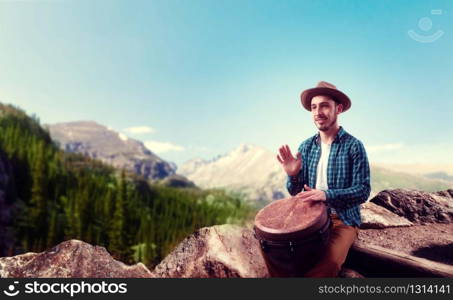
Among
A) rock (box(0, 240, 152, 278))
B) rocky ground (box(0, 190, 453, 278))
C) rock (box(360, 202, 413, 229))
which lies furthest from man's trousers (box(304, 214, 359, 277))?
rock (box(0, 240, 152, 278))

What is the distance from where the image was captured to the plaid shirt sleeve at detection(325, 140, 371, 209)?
16.1 feet

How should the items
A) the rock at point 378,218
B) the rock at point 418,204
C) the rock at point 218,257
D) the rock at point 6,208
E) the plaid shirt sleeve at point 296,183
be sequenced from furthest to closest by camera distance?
the rock at point 6,208
the rock at point 418,204
the rock at point 378,218
the rock at point 218,257
the plaid shirt sleeve at point 296,183

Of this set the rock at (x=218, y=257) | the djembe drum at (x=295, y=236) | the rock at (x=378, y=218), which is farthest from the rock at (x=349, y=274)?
the rock at (x=378, y=218)

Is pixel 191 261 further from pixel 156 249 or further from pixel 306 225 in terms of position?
pixel 156 249

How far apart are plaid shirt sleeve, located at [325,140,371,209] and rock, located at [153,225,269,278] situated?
1781mm

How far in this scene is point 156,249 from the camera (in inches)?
1508

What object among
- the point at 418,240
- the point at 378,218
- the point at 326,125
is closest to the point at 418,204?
the point at 378,218

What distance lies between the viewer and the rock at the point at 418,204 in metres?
8.04

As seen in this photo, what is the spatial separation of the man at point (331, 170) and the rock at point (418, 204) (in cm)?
325

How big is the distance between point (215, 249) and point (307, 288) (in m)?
1.87

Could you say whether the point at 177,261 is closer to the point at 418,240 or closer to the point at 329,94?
the point at 329,94

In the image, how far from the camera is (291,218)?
5.02 m

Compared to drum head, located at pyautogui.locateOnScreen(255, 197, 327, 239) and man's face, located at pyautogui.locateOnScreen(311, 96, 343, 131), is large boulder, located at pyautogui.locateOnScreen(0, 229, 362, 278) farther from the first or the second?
man's face, located at pyautogui.locateOnScreen(311, 96, 343, 131)

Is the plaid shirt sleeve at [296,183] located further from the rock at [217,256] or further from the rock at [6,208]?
the rock at [6,208]
